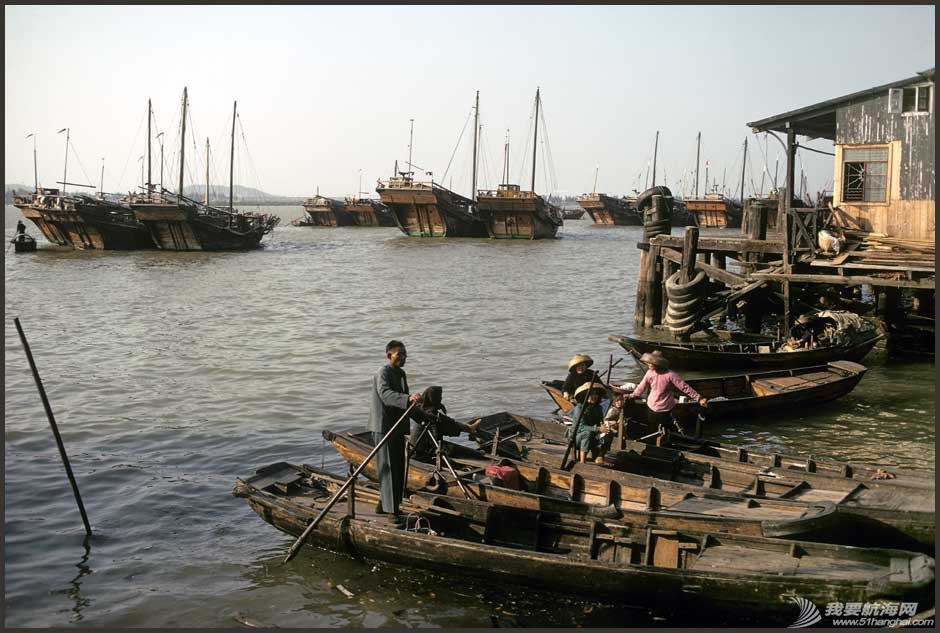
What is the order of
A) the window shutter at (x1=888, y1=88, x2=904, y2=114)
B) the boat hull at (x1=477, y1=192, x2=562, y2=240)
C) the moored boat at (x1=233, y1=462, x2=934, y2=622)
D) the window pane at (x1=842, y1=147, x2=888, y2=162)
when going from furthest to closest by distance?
the boat hull at (x1=477, y1=192, x2=562, y2=240) < the window pane at (x1=842, y1=147, x2=888, y2=162) < the window shutter at (x1=888, y1=88, x2=904, y2=114) < the moored boat at (x1=233, y1=462, x2=934, y2=622)

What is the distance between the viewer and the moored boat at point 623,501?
806 cm

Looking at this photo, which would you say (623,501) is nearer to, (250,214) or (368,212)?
(250,214)

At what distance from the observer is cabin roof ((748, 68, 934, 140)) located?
20562 mm

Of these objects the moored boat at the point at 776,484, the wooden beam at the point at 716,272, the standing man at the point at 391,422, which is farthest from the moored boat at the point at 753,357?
the standing man at the point at 391,422

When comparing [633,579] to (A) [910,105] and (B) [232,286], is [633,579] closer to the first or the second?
(A) [910,105]

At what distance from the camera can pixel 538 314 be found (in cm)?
2941

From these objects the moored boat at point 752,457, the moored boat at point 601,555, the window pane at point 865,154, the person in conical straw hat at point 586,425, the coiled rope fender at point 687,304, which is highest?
the window pane at point 865,154

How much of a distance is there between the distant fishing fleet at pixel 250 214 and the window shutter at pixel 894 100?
616cm

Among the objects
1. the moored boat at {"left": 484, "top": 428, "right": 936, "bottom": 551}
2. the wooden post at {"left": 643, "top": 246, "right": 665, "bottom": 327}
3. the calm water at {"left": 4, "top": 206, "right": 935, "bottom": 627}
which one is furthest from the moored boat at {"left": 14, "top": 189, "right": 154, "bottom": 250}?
the moored boat at {"left": 484, "top": 428, "right": 936, "bottom": 551}

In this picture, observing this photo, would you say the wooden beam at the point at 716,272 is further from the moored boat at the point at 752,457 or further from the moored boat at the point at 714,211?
the moored boat at the point at 714,211

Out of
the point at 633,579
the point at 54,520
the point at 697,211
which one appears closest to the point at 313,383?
the point at 54,520

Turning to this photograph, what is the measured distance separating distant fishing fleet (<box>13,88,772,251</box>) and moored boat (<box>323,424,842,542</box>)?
52.5ft

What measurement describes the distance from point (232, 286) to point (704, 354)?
24.3 metres

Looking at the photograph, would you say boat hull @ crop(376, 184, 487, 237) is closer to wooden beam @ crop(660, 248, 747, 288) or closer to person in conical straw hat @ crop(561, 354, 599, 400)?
wooden beam @ crop(660, 248, 747, 288)
